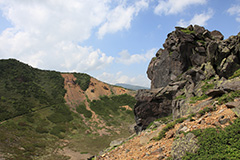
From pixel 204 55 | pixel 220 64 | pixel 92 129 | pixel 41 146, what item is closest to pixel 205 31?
pixel 204 55

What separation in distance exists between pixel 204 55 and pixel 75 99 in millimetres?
71852

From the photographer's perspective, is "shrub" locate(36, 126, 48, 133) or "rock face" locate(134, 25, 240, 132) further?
"shrub" locate(36, 126, 48, 133)

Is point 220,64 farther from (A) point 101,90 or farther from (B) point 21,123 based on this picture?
(A) point 101,90

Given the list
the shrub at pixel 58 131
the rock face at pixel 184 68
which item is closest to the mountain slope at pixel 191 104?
the rock face at pixel 184 68

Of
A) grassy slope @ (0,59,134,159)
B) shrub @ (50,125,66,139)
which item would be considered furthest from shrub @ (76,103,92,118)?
shrub @ (50,125,66,139)

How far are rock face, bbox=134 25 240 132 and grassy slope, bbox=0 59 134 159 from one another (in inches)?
904

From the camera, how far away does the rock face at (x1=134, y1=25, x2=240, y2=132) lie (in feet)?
63.4

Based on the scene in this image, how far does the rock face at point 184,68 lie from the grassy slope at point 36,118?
75.3 feet

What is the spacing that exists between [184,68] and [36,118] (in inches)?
2129

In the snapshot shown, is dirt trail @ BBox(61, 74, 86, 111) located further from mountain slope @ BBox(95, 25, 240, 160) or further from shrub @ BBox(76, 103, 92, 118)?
Answer: mountain slope @ BBox(95, 25, 240, 160)

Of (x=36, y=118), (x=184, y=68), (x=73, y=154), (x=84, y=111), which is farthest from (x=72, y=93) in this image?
(x=184, y=68)

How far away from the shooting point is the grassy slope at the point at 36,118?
120 ft

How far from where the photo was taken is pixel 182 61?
30734 mm

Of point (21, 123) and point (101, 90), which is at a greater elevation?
point (101, 90)
